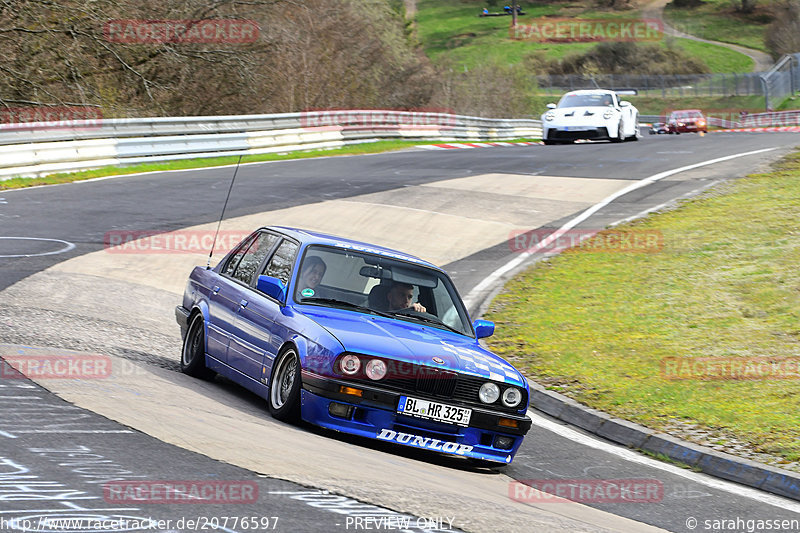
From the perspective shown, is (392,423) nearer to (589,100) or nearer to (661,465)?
(661,465)

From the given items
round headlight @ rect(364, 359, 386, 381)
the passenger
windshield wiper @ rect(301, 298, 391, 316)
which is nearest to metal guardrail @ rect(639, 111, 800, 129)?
the passenger

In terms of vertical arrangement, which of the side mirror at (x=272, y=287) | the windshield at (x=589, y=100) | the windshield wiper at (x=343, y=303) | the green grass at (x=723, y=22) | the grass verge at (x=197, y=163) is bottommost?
the windshield wiper at (x=343, y=303)

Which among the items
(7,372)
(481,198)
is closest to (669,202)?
(481,198)

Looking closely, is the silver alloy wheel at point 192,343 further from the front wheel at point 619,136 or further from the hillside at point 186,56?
the front wheel at point 619,136

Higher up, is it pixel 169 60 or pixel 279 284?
pixel 169 60

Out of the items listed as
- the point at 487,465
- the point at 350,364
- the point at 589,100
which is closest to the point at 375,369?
the point at 350,364

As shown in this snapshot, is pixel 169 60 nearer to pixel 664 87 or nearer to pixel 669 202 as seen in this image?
pixel 669 202

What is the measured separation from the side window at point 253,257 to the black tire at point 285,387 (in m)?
1.40

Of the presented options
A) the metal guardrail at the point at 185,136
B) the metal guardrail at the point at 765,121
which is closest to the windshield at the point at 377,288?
the metal guardrail at the point at 185,136

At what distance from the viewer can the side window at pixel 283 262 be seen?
827 centimetres

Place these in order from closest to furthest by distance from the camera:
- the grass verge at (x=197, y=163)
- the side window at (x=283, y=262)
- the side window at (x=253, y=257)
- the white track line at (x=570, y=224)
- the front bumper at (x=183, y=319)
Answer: the side window at (x=283, y=262) → the side window at (x=253, y=257) → the front bumper at (x=183, y=319) → the white track line at (x=570, y=224) → the grass verge at (x=197, y=163)

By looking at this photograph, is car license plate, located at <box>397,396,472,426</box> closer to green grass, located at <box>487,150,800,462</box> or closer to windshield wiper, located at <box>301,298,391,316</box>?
windshield wiper, located at <box>301,298,391,316</box>

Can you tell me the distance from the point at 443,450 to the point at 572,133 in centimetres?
2671

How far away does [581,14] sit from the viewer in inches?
4988
